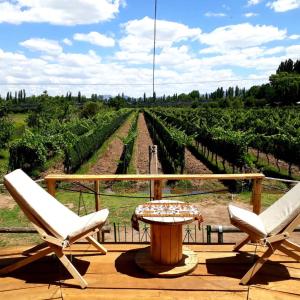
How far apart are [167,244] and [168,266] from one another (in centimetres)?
19

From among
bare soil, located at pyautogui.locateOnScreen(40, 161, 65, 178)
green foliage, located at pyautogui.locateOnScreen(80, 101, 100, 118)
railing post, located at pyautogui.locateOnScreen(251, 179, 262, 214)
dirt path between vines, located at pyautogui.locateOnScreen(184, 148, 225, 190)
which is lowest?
bare soil, located at pyautogui.locateOnScreen(40, 161, 65, 178)

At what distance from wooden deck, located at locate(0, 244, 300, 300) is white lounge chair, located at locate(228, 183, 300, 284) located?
0.16 metres

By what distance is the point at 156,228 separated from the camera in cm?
332

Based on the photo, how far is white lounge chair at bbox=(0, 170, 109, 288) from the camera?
10.1 feet

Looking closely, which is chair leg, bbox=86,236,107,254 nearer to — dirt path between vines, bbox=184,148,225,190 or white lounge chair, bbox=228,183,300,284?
white lounge chair, bbox=228,183,300,284

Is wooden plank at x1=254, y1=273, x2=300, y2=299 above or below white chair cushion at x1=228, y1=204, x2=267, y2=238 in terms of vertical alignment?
below

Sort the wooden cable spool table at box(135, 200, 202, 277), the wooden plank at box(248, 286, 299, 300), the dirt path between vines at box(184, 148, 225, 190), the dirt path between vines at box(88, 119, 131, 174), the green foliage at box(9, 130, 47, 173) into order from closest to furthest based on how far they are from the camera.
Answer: the wooden plank at box(248, 286, 299, 300)
the wooden cable spool table at box(135, 200, 202, 277)
the dirt path between vines at box(184, 148, 225, 190)
the green foliage at box(9, 130, 47, 173)
the dirt path between vines at box(88, 119, 131, 174)

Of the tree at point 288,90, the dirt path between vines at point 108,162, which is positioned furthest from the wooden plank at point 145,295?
the tree at point 288,90

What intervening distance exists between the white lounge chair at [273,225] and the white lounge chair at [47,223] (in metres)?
1.20

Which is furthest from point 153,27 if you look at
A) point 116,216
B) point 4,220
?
point 4,220

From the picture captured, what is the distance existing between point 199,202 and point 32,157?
6.90 metres

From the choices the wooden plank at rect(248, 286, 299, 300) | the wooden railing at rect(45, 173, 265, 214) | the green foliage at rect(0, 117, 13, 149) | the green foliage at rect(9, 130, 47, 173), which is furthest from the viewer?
the green foliage at rect(0, 117, 13, 149)

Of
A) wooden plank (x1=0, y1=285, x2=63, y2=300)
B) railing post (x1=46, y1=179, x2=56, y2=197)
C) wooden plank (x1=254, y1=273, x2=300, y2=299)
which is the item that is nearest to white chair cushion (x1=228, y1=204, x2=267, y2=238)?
wooden plank (x1=254, y1=273, x2=300, y2=299)

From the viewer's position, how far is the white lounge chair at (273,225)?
307 centimetres
